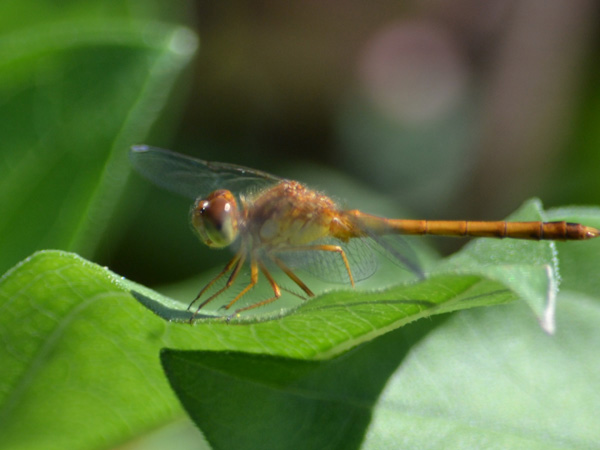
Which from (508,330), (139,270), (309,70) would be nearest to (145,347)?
(508,330)

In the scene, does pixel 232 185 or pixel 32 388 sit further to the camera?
pixel 232 185

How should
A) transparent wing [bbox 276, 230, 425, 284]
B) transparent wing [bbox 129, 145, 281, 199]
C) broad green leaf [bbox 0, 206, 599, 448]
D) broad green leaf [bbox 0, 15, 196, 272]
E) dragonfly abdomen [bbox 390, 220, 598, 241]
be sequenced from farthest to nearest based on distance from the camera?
transparent wing [bbox 129, 145, 281, 199] < transparent wing [bbox 276, 230, 425, 284] < dragonfly abdomen [bbox 390, 220, 598, 241] < broad green leaf [bbox 0, 15, 196, 272] < broad green leaf [bbox 0, 206, 599, 448]

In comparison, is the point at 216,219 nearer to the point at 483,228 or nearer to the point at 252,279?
the point at 252,279

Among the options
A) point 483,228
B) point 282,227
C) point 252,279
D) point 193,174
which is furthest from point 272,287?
point 483,228

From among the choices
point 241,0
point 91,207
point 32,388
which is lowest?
point 32,388

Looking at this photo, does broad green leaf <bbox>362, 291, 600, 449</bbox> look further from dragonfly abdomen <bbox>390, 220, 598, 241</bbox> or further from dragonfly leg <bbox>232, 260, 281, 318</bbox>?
dragonfly leg <bbox>232, 260, 281, 318</bbox>

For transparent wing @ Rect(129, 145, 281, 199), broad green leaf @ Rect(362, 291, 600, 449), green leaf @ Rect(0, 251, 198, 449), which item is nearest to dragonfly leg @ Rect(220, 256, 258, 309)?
transparent wing @ Rect(129, 145, 281, 199)

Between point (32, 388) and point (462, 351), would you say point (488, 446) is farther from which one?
point (32, 388)
